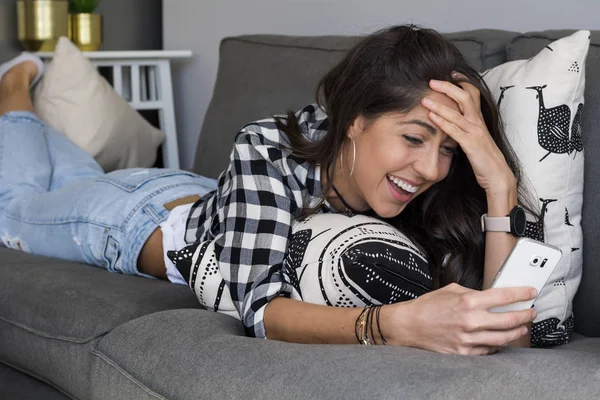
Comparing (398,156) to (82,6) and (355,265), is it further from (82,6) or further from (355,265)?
(82,6)

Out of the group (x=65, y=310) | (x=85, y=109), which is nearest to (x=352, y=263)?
(x=65, y=310)

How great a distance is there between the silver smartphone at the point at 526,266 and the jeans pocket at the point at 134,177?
Answer: 1.07 m

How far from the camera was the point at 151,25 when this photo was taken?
3650 mm

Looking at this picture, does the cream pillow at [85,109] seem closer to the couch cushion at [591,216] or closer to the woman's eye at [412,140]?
the woman's eye at [412,140]

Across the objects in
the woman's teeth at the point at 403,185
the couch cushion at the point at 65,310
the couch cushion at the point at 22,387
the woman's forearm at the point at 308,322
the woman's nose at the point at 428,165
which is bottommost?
the couch cushion at the point at 22,387

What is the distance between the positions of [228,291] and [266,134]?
0.28 metres

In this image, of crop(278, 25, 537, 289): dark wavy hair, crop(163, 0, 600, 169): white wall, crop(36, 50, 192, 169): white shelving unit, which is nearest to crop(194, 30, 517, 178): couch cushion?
crop(163, 0, 600, 169): white wall

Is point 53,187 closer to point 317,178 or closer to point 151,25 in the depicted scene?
point 317,178

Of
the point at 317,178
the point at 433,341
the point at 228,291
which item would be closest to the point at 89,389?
the point at 228,291

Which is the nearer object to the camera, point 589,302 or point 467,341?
point 467,341

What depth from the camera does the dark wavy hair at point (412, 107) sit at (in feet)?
4.72

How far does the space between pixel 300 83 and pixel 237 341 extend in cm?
102

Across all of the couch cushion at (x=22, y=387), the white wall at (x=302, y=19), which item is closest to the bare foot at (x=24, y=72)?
the white wall at (x=302, y=19)

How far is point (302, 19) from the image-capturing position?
272cm
